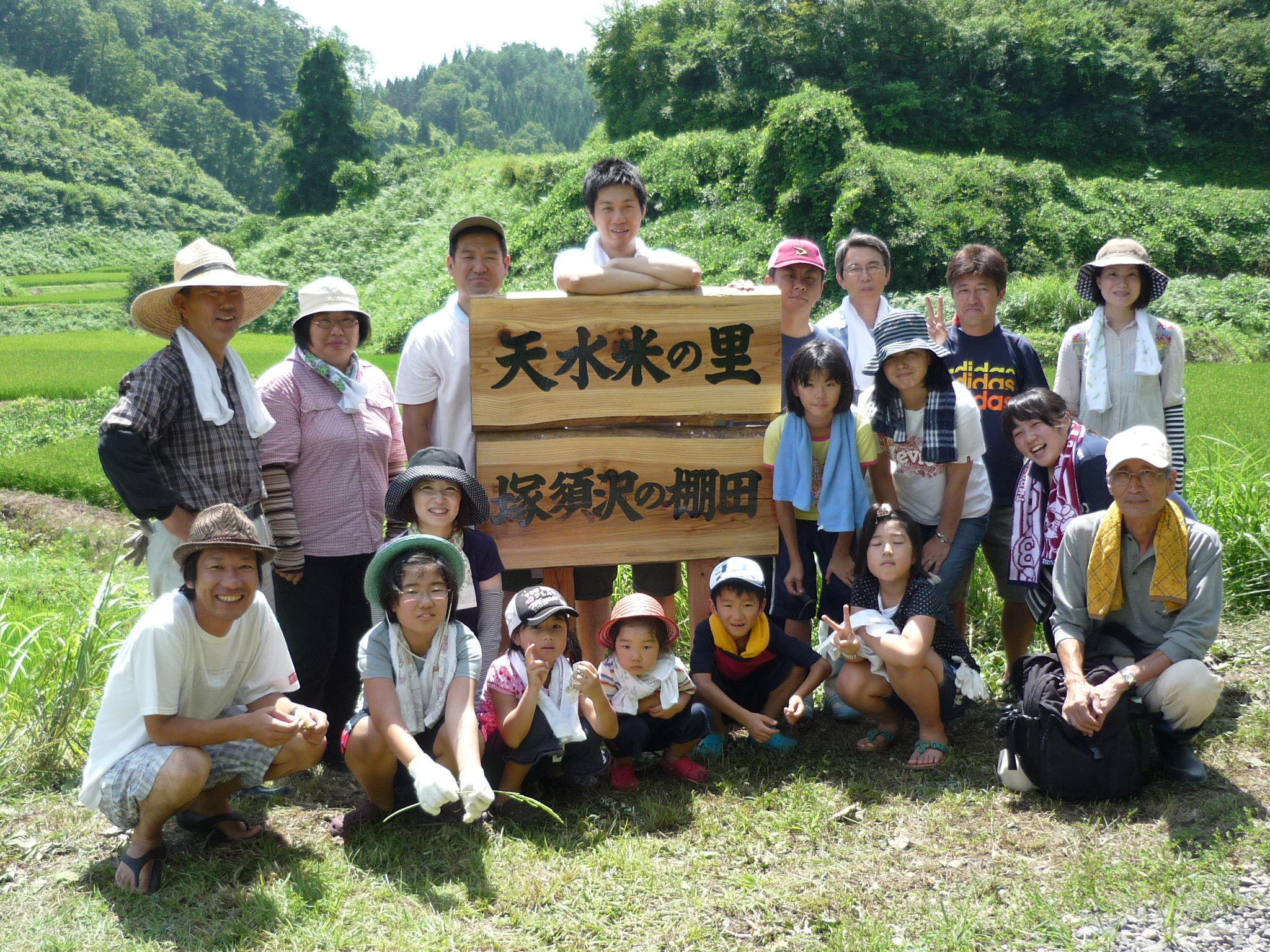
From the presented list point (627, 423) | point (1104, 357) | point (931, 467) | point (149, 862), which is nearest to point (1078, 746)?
point (931, 467)

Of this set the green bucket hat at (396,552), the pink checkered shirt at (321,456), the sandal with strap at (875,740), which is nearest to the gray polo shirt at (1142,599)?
the sandal with strap at (875,740)

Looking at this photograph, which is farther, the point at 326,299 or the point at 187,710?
the point at 326,299

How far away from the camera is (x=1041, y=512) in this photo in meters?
3.43

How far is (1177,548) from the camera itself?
2.97 m

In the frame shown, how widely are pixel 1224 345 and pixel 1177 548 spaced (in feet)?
39.3

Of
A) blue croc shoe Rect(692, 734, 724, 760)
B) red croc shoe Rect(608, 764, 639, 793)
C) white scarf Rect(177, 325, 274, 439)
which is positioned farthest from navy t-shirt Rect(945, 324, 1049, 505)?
white scarf Rect(177, 325, 274, 439)

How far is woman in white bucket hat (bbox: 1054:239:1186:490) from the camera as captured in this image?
12.0 feet

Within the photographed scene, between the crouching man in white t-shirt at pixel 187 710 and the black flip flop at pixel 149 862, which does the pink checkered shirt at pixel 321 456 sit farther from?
the black flip flop at pixel 149 862

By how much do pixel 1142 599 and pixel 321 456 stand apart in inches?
105

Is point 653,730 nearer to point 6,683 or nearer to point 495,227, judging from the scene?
point 495,227

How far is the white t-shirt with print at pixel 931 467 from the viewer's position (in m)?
3.42

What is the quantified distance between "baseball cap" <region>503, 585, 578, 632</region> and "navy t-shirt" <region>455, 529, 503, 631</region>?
0.16 m

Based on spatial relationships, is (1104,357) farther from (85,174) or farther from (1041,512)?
(85,174)

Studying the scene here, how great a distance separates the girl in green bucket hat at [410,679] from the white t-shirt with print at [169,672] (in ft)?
1.06
